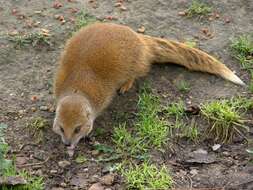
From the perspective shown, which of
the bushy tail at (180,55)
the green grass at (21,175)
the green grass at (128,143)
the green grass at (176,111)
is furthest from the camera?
the bushy tail at (180,55)

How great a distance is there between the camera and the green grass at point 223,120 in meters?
3.96

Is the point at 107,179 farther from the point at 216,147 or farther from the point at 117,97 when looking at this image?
the point at 117,97

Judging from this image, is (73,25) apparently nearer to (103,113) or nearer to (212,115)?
(103,113)

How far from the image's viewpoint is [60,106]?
12.3 feet

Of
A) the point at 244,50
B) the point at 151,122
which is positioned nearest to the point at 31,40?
the point at 151,122

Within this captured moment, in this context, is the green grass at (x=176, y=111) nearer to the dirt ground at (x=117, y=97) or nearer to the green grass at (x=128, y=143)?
the dirt ground at (x=117, y=97)

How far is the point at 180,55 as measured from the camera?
4562mm

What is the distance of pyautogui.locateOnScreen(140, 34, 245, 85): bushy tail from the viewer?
4508mm

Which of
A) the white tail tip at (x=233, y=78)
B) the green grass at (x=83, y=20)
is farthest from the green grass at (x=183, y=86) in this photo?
the green grass at (x=83, y=20)

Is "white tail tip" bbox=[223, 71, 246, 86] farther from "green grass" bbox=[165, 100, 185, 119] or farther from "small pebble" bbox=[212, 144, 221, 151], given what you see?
"small pebble" bbox=[212, 144, 221, 151]

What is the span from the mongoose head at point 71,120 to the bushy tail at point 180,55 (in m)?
1.01

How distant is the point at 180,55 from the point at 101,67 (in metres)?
0.79

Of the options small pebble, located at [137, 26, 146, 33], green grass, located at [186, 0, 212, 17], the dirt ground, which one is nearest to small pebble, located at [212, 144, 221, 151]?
the dirt ground

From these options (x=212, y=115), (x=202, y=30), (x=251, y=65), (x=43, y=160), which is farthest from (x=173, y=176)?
(x=202, y=30)
